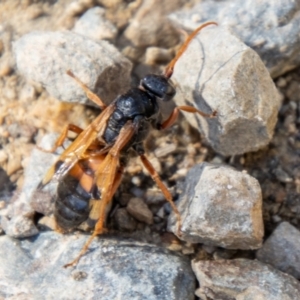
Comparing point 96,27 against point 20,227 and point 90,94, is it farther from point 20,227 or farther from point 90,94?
point 20,227

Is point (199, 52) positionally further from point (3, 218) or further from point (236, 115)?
→ point (3, 218)

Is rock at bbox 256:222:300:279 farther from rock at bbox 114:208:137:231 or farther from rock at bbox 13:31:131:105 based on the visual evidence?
rock at bbox 13:31:131:105

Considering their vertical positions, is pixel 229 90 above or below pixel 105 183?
above

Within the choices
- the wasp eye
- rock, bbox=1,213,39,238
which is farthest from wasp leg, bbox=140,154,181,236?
rock, bbox=1,213,39,238

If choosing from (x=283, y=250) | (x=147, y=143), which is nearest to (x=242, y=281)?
(x=283, y=250)

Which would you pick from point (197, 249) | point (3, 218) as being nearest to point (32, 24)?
point (3, 218)

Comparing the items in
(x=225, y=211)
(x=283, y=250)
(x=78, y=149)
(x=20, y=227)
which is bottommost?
(x=283, y=250)
